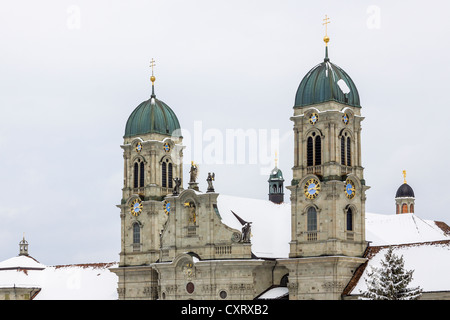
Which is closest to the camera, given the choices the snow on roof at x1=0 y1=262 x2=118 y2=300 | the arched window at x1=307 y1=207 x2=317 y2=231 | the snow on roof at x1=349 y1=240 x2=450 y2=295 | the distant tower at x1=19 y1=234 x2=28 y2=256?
the snow on roof at x1=349 y1=240 x2=450 y2=295

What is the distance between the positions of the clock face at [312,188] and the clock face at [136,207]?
852 inches

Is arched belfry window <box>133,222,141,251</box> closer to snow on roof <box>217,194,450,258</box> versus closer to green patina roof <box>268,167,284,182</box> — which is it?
snow on roof <box>217,194,450,258</box>

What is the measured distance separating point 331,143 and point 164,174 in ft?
76.5

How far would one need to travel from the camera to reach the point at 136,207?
96.4 m

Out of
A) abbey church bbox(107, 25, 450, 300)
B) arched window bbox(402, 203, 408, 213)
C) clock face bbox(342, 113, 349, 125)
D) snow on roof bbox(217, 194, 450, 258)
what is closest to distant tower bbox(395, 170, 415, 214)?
arched window bbox(402, 203, 408, 213)

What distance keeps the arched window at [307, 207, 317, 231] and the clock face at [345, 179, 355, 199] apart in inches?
129

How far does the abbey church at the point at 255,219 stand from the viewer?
80.6 meters

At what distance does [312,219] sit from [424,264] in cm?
1032

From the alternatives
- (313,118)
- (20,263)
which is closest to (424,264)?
(313,118)

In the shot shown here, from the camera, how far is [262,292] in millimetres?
85562

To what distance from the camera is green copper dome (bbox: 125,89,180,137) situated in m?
96.8

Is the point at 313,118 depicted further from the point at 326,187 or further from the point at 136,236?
the point at 136,236

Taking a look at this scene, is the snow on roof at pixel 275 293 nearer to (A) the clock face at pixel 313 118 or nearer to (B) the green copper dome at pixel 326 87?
(A) the clock face at pixel 313 118
